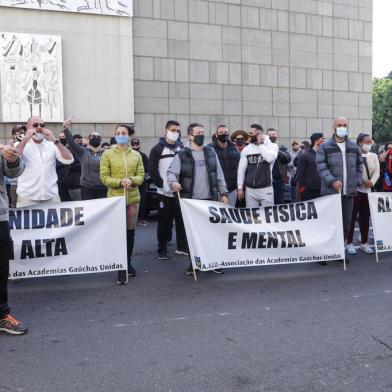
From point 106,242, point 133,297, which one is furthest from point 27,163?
point 133,297

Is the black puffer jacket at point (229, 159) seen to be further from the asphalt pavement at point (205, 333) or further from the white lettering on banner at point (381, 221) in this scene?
the white lettering on banner at point (381, 221)

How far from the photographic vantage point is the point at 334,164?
7480 millimetres

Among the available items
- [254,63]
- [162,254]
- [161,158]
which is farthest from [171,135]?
[254,63]

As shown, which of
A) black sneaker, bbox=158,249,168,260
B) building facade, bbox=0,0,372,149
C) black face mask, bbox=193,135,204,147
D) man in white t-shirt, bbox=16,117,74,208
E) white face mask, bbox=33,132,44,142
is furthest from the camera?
building facade, bbox=0,0,372,149

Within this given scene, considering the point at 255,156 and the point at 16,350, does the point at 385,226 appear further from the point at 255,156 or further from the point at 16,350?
the point at 16,350

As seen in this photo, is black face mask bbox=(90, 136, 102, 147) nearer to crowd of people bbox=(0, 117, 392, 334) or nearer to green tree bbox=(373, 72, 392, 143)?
crowd of people bbox=(0, 117, 392, 334)

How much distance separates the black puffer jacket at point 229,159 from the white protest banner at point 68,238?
2.23m

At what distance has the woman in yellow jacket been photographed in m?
6.64

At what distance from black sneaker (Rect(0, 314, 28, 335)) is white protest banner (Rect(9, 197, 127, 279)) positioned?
60.2 inches

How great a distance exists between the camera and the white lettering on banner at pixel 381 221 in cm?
761

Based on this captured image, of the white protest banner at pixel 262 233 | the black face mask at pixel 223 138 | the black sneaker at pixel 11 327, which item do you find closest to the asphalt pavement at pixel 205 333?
the black sneaker at pixel 11 327

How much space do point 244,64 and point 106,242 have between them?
12127mm

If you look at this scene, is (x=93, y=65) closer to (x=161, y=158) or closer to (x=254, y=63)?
(x=254, y=63)

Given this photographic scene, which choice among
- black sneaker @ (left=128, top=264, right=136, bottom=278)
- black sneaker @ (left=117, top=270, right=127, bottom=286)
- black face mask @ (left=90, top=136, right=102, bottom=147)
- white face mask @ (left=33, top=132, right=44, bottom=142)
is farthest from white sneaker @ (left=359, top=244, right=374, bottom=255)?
white face mask @ (left=33, top=132, right=44, bottom=142)
